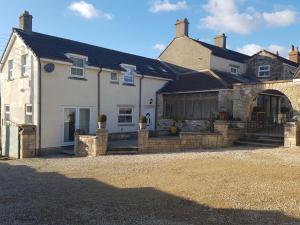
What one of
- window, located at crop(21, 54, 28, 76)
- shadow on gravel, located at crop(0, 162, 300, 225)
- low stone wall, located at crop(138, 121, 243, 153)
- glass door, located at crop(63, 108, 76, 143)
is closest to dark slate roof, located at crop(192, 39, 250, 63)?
low stone wall, located at crop(138, 121, 243, 153)

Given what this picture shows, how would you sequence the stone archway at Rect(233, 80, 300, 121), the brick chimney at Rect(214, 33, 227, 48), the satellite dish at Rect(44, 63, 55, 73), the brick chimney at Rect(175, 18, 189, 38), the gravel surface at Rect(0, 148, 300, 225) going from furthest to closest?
the brick chimney at Rect(214, 33, 227, 48) < the brick chimney at Rect(175, 18, 189, 38) < the satellite dish at Rect(44, 63, 55, 73) < the stone archway at Rect(233, 80, 300, 121) < the gravel surface at Rect(0, 148, 300, 225)

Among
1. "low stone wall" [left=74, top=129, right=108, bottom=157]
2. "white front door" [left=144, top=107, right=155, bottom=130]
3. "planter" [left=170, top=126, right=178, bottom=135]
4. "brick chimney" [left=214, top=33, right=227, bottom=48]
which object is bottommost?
"low stone wall" [left=74, top=129, right=108, bottom=157]

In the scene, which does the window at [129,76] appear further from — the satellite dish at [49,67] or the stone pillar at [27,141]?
the stone pillar at [27,141]

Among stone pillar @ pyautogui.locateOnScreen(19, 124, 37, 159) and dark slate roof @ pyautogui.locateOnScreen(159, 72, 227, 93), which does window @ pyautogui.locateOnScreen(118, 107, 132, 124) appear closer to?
dark slate roof @ pyautogui.locateOnScreen(159, 72, 227, 93)

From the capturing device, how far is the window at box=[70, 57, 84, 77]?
1992cm

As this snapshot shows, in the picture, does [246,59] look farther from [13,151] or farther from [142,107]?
[13,151]

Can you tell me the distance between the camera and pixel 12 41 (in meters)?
21.0

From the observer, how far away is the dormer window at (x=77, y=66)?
783 inches

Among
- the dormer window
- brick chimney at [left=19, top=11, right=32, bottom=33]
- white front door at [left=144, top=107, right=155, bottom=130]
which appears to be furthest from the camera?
white front door at [left=144, top=107, right=155, bottom=130]

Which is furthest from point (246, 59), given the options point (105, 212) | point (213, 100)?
point (105, 212)

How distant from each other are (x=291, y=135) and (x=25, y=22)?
57.5ft

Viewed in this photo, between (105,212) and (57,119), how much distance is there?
12859 mm

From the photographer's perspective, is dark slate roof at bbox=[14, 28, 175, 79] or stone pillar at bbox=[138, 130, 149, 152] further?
dark slate roof at bbox=[14, 28, 175, 79]

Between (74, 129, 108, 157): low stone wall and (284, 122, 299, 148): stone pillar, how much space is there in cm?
940
